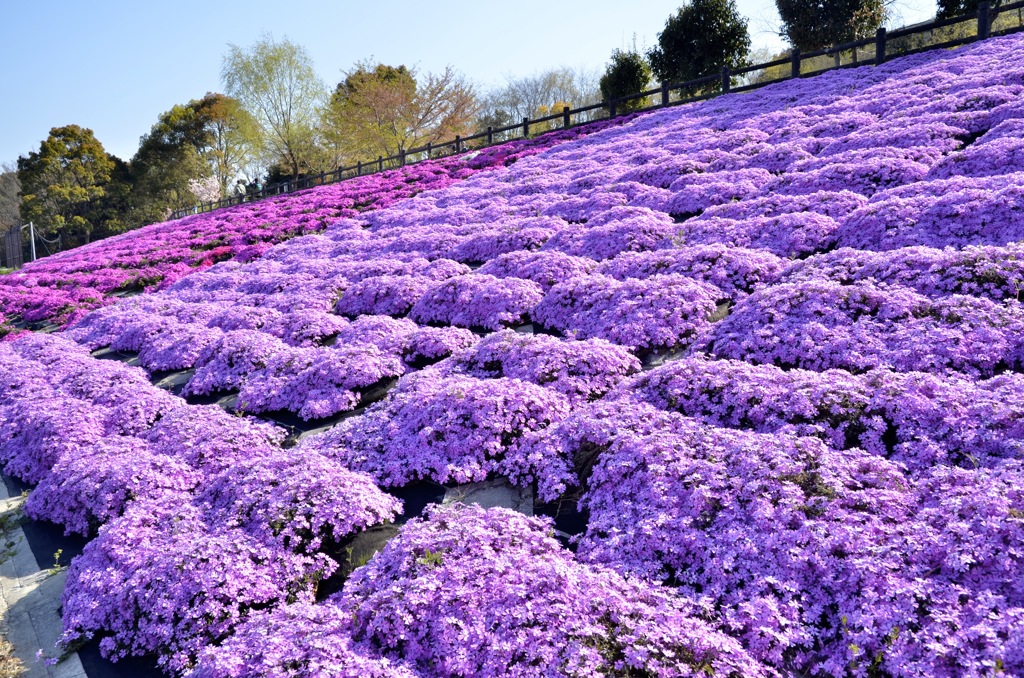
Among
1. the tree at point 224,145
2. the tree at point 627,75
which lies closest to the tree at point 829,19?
the tree at point 627,75

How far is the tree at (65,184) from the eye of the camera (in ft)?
264

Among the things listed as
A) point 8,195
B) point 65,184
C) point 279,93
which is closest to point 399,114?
point 279,93

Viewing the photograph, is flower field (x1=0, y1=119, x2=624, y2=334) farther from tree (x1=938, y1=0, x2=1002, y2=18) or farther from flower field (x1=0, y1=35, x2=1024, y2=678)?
tree (x1=938, y1=0, x2=1002, y2=18)

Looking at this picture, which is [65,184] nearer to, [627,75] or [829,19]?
[627,75]

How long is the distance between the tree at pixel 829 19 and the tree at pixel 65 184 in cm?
8496

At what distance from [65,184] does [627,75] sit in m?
76.9

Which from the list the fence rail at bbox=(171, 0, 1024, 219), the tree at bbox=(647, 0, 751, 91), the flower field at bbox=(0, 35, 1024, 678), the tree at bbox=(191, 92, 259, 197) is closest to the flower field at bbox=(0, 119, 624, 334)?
the fence rail at bbox=(171, 0, 1024, 219)

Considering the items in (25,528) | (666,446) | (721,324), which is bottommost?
(25,528)

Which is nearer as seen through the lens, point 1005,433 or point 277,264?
point 1005,433

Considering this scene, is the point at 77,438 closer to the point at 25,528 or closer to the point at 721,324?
the point at 25,528

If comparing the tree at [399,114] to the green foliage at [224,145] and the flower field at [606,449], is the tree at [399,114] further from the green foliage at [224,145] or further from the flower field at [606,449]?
the flower field at [606,449]

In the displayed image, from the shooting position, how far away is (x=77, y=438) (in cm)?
997

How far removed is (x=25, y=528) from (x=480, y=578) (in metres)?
7.21

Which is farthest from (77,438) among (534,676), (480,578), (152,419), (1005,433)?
(1005,433)
